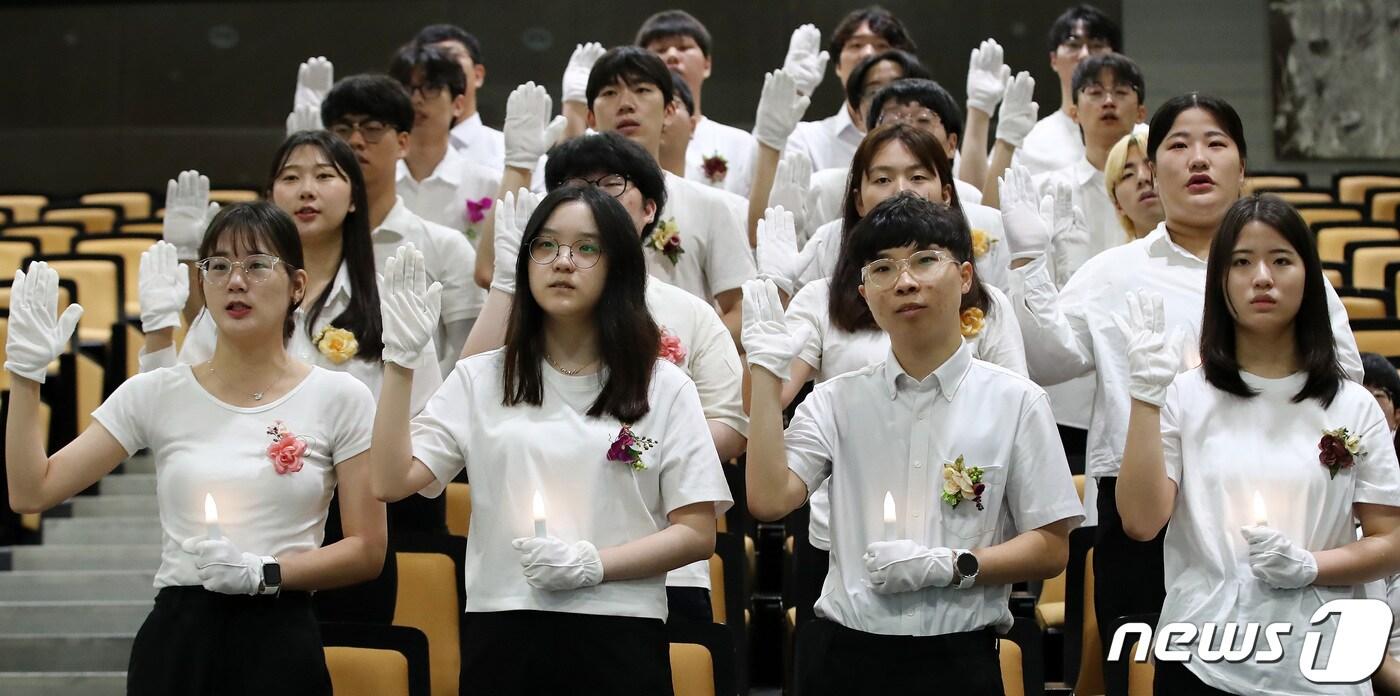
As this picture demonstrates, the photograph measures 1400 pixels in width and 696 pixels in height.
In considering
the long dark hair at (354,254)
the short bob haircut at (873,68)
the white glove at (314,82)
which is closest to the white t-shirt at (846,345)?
the long dark hair at (354,254)

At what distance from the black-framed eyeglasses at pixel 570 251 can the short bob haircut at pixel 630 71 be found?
181cm

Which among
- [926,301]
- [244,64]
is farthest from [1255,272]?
[244,64]

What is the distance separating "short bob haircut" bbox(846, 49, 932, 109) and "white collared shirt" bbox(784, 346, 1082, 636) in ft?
9.19

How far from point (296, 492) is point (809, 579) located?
1.02 m

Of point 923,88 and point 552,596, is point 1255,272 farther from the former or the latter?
point 923,88

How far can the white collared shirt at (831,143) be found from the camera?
19.1ft

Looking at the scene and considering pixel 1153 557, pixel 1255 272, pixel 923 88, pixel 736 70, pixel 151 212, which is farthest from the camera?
pixel 736 70

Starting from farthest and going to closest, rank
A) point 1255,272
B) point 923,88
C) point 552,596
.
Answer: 1. point 923,88
2. point 1255,272
3. point 552,596

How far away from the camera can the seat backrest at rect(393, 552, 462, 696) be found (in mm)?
3447

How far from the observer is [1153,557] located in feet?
10.5

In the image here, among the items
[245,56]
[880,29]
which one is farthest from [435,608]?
[245,56]

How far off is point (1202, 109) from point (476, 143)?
10.7 ft

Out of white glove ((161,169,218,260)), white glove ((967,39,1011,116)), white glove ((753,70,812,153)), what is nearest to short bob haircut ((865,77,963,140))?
white glove ((753,70,812,153))

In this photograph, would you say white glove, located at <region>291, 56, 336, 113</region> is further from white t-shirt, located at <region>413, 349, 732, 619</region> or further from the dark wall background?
the dark wall background
